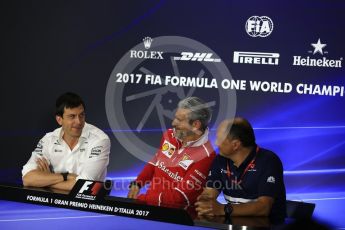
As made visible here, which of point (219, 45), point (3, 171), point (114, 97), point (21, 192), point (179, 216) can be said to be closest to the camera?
point (179, 216)

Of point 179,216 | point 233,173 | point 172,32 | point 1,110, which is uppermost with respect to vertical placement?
point 172,32

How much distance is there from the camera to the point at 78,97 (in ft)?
15.2

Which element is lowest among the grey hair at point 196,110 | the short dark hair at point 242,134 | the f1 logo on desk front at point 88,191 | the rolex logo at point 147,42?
the f1 logo on desk front at point 88,191

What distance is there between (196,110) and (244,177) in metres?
0.71

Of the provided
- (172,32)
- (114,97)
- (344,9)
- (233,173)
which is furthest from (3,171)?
(344,9)

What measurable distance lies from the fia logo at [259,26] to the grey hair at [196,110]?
2.30 ft

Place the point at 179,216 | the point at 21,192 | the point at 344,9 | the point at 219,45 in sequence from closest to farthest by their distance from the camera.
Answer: the point at 179,216 → the point at 21,192 → the point at 344,9 → the point at 219,45

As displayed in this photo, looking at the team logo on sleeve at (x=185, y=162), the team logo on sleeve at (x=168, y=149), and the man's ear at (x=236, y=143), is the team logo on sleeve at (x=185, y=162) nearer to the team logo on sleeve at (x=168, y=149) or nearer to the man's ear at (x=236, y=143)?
the team logo on sleeve at (x=168, y=149)

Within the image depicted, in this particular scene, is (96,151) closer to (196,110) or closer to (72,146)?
(72,146)

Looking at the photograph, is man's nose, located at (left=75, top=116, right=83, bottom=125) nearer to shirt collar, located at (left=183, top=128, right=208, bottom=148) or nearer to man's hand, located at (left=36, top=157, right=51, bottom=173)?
man's hand, located at (left=36, top=157, right=51, bottom=173)

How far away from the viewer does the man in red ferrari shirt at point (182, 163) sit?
402 centimetres

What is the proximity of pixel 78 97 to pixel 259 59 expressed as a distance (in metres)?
1.49

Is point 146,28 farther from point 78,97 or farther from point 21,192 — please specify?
point 21,192

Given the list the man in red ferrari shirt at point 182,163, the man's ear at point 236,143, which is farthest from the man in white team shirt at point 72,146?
the man's ear at point 236,143
